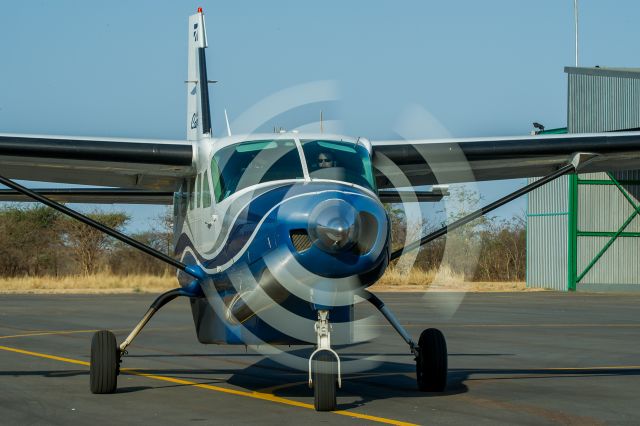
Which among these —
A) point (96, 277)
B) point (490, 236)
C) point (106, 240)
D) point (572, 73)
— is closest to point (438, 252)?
point (490, 236)

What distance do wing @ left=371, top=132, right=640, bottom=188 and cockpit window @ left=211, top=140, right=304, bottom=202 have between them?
182 centimetres

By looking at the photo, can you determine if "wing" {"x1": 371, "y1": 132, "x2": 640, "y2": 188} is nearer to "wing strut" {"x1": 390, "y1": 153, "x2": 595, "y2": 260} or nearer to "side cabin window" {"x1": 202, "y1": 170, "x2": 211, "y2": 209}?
"wing strut" {"x1": 390, "y1": 153, "x2": 595, "y2": 260}

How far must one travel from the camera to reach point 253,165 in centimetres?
1001

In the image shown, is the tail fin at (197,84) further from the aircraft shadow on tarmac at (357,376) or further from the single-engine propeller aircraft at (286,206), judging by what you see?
the aircraft shadow on tarmac at (357,376)

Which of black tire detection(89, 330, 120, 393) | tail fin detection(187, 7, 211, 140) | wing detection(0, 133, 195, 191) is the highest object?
tail fin detection(187, 7, 211, 140)

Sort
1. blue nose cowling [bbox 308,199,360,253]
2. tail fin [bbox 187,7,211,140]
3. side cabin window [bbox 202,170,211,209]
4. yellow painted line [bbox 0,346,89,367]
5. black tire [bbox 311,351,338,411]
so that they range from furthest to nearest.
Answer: tail fin [bbox 187,7,211,140], yellow painted line [bbox 0,346,89,367], side cabin window [bbox 202,170,211,209], black tire [bbox 311,351,338,411], blue nose cowling [bbox 308,199,360,253]

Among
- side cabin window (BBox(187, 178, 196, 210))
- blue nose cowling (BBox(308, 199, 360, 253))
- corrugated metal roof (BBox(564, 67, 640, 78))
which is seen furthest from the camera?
corrugated metal roof (BBox(564, 67, 640, 78))

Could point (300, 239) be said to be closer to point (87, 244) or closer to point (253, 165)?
point (253, 165)

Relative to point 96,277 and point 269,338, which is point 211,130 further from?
point 96,277

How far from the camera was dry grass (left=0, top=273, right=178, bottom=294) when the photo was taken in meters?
43.8

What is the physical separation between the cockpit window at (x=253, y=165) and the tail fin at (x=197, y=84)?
18.9ft

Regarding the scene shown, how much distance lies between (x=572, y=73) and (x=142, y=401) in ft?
115

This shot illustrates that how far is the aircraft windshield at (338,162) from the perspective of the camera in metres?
9.70

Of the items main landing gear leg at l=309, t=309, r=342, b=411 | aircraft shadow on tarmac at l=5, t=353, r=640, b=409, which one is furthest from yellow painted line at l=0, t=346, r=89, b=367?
main landing gear leg at l=309, t=309, r=342, b=411
